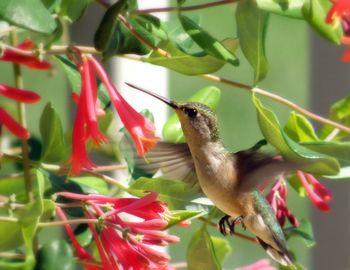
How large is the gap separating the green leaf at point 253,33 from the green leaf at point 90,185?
10.8 inches

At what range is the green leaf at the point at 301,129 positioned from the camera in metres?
1.39

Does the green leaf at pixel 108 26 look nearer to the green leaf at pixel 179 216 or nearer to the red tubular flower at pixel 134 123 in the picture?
the red tubular flower at pixel 134 123

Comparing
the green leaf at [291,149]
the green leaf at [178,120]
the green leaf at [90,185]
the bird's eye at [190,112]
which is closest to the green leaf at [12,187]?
the green leaf at [90,185]

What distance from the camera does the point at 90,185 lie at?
144cm

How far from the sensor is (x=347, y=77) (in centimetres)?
231

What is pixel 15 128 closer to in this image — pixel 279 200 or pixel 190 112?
pixel 190 112

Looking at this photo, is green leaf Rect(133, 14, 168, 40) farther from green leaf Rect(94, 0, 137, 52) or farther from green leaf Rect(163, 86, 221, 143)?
green leaf Rect(163, 86, 221, 143)

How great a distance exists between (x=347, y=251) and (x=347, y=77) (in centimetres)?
43

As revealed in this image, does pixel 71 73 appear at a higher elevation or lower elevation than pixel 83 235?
higher

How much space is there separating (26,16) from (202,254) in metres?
0.42

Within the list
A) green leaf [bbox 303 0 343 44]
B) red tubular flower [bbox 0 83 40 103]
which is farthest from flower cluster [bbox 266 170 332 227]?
red tubular flower [bbox 0 83 40 103]

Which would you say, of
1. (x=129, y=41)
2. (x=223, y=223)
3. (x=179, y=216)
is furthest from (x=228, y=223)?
(x=129, y=41)

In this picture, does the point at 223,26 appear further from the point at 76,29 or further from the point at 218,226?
the point at 218,226

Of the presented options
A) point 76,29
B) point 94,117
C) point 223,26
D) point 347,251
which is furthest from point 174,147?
point 223,26
